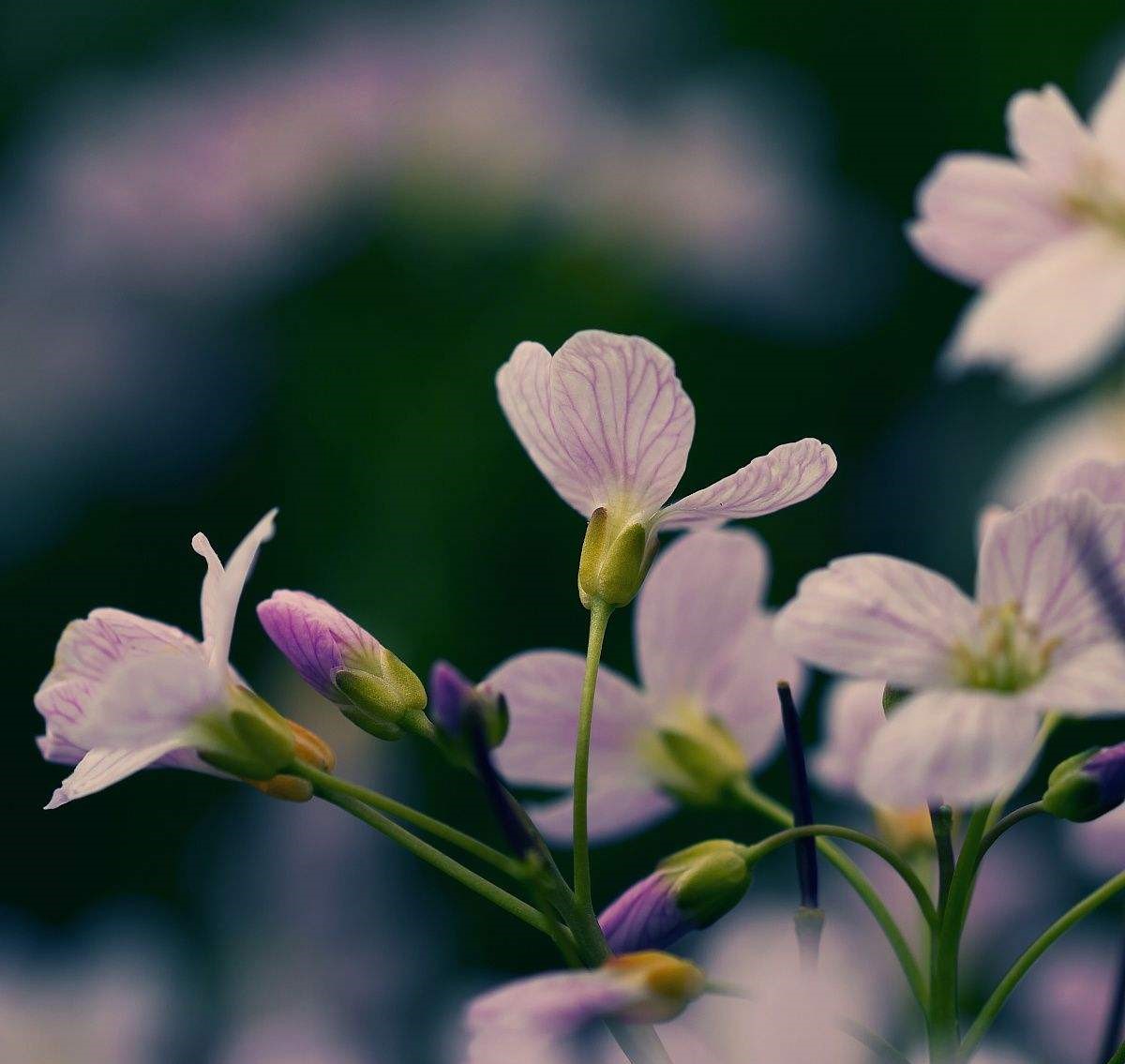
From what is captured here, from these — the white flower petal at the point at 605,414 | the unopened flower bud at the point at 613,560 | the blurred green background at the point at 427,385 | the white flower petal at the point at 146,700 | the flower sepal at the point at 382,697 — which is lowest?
the blurred green background at the point at 427,385

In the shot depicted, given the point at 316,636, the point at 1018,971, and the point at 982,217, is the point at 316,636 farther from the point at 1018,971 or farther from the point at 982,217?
the point at 982,217

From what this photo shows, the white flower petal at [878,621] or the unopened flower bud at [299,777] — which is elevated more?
the white flower petal at [878,621]

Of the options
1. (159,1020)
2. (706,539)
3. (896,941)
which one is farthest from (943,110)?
(896,941)

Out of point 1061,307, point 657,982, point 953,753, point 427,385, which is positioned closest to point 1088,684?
point 953,753

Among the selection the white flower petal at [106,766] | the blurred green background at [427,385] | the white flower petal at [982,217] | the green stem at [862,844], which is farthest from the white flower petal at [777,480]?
the blurred green background at [427,385]

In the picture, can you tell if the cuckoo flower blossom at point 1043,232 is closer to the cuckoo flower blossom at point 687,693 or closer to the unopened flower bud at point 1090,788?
the cuckoo flower blossom at point 687,693
